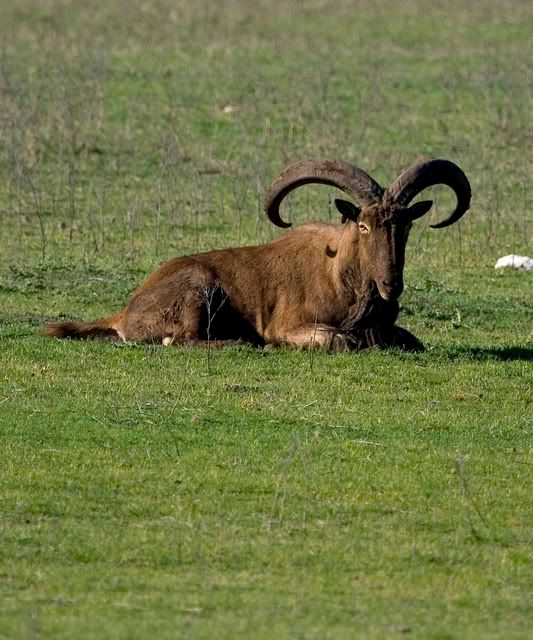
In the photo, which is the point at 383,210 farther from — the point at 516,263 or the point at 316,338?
the point at 516,263

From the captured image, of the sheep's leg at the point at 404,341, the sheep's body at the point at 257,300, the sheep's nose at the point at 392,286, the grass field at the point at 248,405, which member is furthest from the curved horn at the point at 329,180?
the grass field at the point at 248,405

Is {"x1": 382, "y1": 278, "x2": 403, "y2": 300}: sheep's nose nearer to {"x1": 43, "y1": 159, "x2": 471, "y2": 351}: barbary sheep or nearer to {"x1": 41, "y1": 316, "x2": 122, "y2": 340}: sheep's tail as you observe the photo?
{"x1": 43, "y1": 159, "x2": 471, "y2": 351}: barbary sheep

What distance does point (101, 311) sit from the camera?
57.2ft

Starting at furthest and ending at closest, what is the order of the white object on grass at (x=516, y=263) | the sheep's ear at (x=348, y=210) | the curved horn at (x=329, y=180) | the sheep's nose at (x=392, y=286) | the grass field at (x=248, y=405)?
the white object on grass at (x=516, y=263)
the curved horn at (x=329, y=180)
the sheep's ear at (x=348, y=210)
the sheep's nose at (x=392, y=286)
the grass field at (x=248, y=405)

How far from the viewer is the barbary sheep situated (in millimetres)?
14789

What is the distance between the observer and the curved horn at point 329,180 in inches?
585

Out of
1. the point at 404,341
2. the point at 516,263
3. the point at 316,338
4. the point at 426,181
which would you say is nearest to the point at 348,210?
the point at 426,181

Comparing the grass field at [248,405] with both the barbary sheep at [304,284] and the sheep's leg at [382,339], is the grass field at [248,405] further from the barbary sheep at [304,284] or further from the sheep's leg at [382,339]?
the barbary sheep at [304,284]

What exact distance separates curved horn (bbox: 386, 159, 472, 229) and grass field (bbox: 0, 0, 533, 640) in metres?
1.43

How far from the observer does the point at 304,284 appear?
15.6m

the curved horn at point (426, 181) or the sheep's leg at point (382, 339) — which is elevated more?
the curved horn at point (426, 181)

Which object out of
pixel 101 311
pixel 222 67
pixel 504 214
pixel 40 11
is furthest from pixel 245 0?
pixel 101 311

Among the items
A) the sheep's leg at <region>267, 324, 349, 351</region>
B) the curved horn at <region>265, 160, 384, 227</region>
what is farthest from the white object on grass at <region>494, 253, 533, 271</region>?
the sheep's leg at <region>267, 324, 349, 351</region>

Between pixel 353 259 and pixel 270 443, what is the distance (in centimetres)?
393
